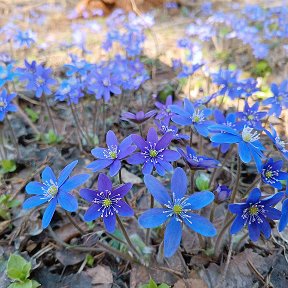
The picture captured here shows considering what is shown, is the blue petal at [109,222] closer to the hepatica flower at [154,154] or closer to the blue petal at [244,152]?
the hepatica flower at [154,154]

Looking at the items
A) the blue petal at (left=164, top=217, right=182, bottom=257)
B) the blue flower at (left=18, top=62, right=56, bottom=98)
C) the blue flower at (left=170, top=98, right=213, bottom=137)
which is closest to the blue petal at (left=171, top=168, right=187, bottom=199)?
the blue petal at (left=164, top=217, right=182, bottom=257)

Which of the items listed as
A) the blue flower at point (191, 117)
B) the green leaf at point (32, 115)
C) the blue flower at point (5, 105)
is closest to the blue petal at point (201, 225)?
the blue flower at point (191, 117)

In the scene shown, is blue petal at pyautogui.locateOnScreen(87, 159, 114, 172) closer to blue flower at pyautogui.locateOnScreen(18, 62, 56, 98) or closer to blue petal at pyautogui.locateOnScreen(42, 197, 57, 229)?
blue petal at pyautogui.locateOnScreen(42, 197, 57, 229)

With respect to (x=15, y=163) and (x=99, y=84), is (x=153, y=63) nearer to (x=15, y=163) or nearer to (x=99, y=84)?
(x=99, y=84)

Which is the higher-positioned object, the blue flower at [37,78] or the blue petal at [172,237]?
the blue flower at [37,78]

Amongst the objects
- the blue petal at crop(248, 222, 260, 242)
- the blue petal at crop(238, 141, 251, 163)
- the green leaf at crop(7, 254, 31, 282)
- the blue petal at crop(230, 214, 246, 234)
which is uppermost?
the blue petal at crop(238, 141, 251, 163)

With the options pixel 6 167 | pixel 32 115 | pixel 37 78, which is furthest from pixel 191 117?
pixel 32 115

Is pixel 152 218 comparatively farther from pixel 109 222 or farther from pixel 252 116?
pixel 252 116
